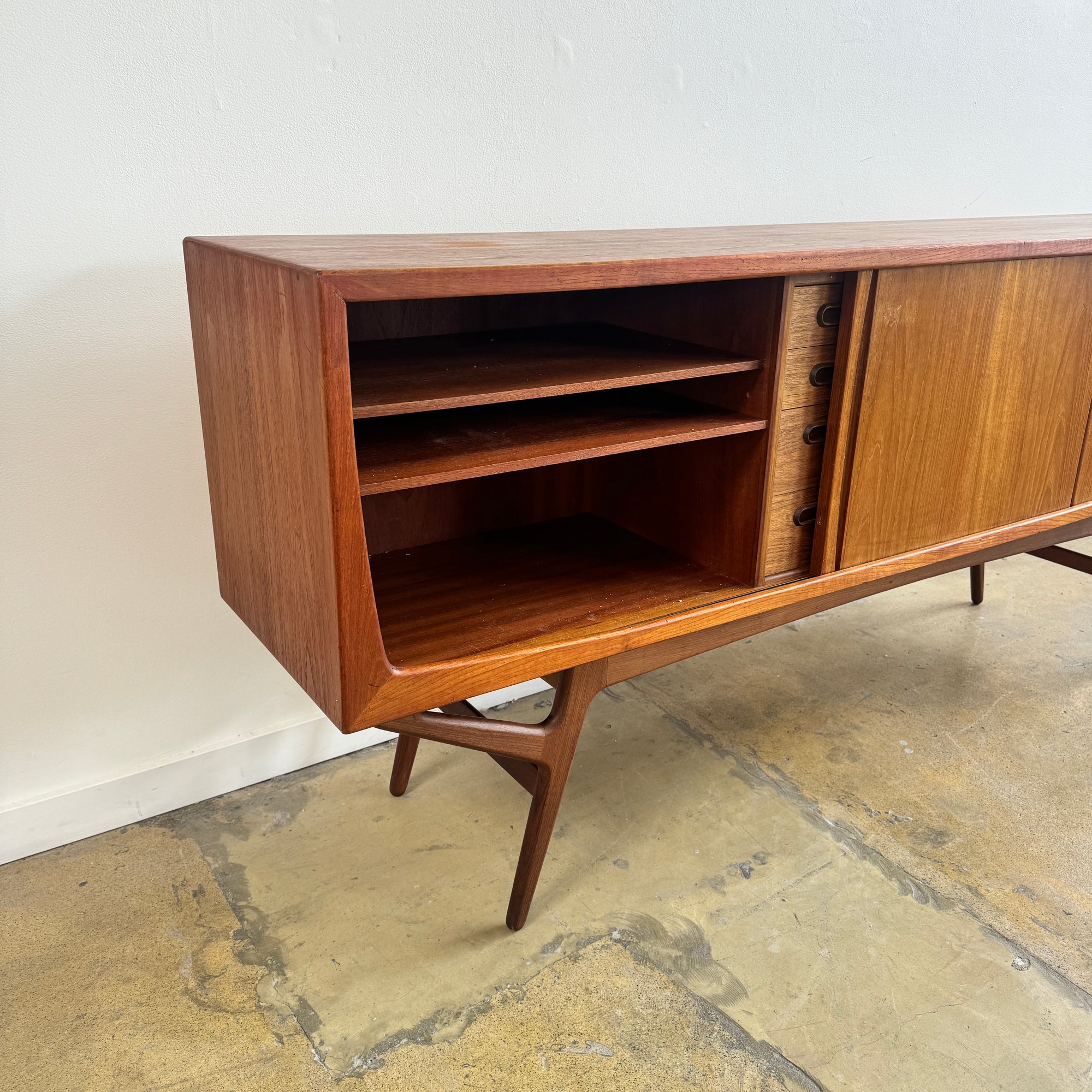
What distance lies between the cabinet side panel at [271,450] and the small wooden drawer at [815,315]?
2.34 ft

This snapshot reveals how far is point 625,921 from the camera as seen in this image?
164cm

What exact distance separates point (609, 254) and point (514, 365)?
0.21 m

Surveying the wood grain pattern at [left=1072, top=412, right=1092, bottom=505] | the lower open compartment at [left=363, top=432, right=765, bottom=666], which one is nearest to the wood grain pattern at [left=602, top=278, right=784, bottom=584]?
the lower open compartment at [left=363, top=432, right=765, bottom=666]

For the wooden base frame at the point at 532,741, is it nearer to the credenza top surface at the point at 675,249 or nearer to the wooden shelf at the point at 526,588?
the wooden shelf at the point at 526,588

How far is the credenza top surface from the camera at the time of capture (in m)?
1.17

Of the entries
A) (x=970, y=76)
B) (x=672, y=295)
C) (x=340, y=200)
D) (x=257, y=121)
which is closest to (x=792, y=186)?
(x=970, y=76)

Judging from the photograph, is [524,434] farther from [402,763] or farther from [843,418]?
[402,763]

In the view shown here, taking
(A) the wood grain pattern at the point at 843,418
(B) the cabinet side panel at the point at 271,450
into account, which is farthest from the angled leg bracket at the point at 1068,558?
(B) the cabinet side panel at the point at 271,450

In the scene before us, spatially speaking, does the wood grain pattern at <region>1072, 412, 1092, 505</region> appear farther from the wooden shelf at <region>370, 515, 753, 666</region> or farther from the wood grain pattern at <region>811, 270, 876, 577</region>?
the wooden shelf at <region>370, 515, 753, 666</region>

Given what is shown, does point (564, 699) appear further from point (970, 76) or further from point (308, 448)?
point (970, 76)

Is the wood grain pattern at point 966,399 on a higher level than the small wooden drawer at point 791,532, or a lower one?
higher

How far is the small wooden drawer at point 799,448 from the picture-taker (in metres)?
1.50

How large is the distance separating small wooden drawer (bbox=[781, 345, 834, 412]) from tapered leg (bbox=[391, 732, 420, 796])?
0.96 m

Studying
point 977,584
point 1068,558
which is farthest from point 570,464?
point 977,584
